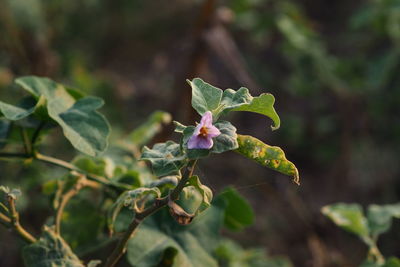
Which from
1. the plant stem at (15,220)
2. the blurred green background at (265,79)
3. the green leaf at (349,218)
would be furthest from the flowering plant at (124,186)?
the blurred green background at (265,79)

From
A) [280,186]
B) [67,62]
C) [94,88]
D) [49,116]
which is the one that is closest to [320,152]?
[280,186]

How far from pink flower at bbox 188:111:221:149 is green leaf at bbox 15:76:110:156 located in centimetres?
31

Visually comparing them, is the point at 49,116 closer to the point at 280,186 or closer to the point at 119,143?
A: the point at 119,143

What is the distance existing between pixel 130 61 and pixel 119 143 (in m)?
2.17

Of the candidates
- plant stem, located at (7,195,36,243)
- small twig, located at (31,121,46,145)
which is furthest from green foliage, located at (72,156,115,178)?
plant stem, located at (7,195,36,243)

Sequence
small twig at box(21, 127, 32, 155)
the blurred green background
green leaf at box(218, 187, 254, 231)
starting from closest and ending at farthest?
small twig at box(21, 127, 32, 155), green leaf at box(218, 187, 254, 231), the blurred green background

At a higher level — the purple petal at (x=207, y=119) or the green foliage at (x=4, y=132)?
the purple petal at (x=207, y=119)

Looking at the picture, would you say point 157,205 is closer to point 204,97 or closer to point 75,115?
point 204,97

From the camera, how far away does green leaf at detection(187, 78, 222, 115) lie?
0.79 metres

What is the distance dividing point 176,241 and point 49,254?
0.83 feet

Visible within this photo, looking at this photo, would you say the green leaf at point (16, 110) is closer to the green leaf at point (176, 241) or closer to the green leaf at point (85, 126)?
the green leaf at point (85, 126)

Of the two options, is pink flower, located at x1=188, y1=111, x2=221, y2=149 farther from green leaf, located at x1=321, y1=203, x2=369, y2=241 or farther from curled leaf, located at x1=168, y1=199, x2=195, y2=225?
green leaf, located at x1=321, y1=203, x2=369, y2=241

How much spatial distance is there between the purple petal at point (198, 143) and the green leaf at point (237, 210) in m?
0.48

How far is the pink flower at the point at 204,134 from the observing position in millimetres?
732
